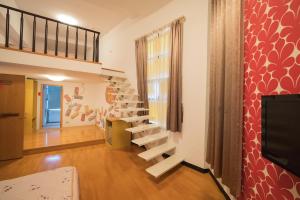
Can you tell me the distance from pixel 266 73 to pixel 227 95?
43cm

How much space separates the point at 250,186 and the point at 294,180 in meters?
0.48

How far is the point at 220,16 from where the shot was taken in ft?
6.06

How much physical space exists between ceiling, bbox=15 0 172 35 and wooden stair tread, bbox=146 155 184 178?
133 inches

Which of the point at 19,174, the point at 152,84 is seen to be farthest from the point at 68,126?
the point at 152,84

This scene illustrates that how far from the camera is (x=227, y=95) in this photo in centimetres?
163

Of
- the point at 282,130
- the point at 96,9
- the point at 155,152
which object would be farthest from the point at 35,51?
the point at 282,130

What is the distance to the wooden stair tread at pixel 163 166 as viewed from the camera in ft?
7.46

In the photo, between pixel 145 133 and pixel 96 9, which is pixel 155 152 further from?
pixel 96 9

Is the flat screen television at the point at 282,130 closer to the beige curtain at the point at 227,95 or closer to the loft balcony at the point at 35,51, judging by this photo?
the beige curtain at the point at 227,95

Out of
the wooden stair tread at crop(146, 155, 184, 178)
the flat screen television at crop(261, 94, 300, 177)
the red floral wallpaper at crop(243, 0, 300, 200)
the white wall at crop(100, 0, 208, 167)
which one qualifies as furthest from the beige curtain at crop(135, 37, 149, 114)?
the flat screen television at crop(261, 94, 300, 177)

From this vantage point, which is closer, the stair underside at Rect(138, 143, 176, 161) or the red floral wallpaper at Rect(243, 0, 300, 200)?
the red floral wallpaper at Rect(243, 0, 300, 200)

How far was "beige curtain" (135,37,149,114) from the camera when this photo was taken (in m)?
3.60

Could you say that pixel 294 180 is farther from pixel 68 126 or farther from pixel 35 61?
pixel 68 126

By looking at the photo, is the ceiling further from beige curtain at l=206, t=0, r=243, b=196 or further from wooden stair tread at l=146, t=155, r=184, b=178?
wooden stair tread at l=146, t=155, r=184, b=178
